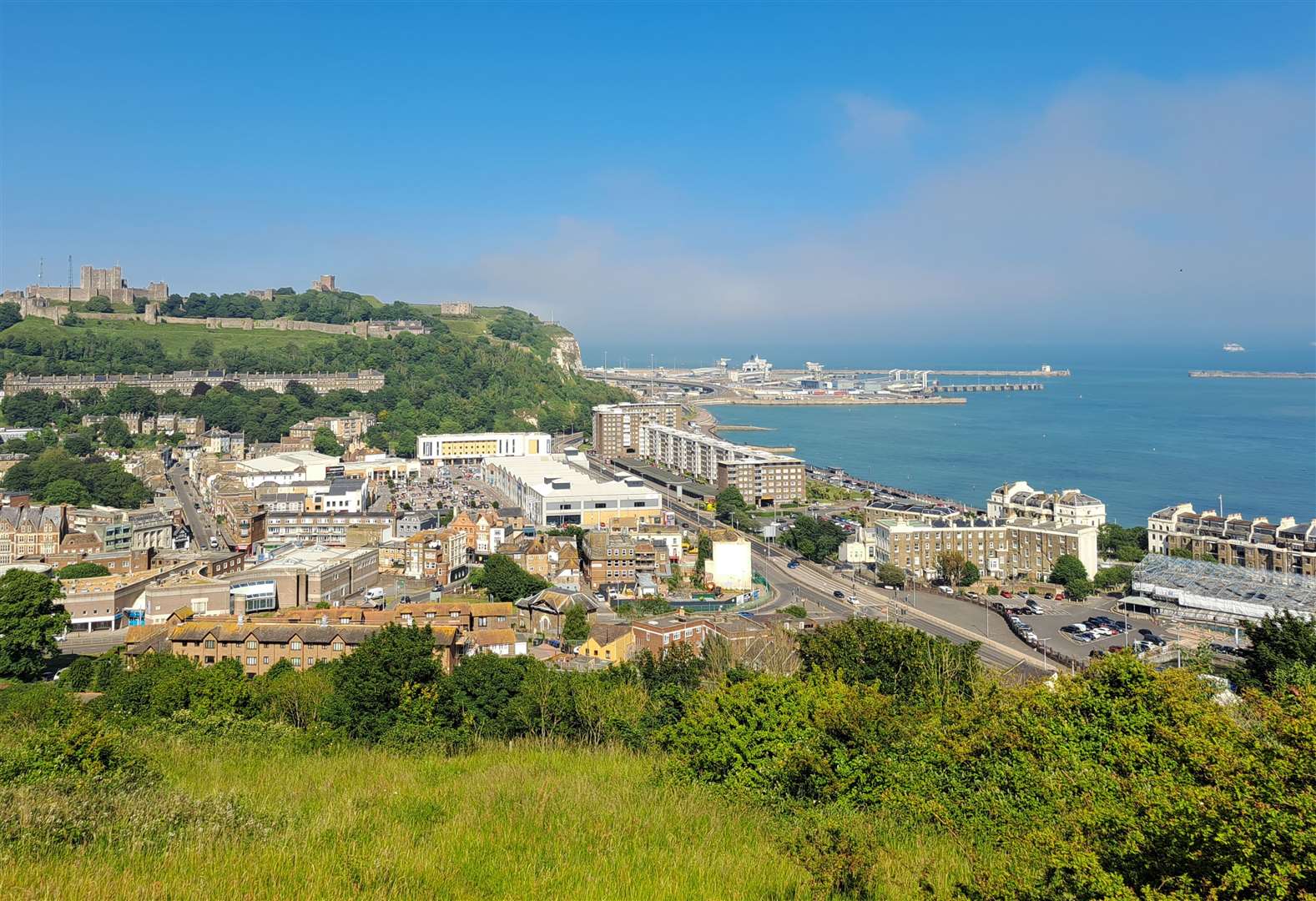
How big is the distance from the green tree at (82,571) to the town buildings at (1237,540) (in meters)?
12.3

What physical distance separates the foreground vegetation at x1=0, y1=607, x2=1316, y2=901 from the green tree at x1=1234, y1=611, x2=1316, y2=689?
1.00 metres

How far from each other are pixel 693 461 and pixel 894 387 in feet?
86.6

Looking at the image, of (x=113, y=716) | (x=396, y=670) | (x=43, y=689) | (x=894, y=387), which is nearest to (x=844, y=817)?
(x=396, y=670)

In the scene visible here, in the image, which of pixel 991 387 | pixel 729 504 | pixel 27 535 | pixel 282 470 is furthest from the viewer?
pixel 991 387

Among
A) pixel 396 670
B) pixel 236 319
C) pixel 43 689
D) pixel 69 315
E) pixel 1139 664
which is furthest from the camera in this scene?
pixel 236 319

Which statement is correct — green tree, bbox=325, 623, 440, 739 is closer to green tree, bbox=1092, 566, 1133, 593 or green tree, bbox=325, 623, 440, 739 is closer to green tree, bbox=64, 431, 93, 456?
green tree, bbox=1092, 566, 1133, 593

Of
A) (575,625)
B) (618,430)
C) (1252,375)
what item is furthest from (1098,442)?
(1252,375)

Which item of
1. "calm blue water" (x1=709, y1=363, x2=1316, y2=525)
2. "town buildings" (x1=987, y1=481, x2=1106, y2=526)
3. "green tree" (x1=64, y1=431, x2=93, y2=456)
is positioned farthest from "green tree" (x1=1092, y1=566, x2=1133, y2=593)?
"green tree" (x1=64, y1=431, x2=93, y2=456)

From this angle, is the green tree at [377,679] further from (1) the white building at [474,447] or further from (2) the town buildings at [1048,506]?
(1) the white building at [474,447]

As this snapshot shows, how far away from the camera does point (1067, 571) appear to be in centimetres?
1088

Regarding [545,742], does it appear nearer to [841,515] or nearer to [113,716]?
[113,716]

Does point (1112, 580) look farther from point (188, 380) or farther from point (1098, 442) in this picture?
point (188, 380)

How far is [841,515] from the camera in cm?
1549

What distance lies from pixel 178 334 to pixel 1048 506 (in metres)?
25.1
